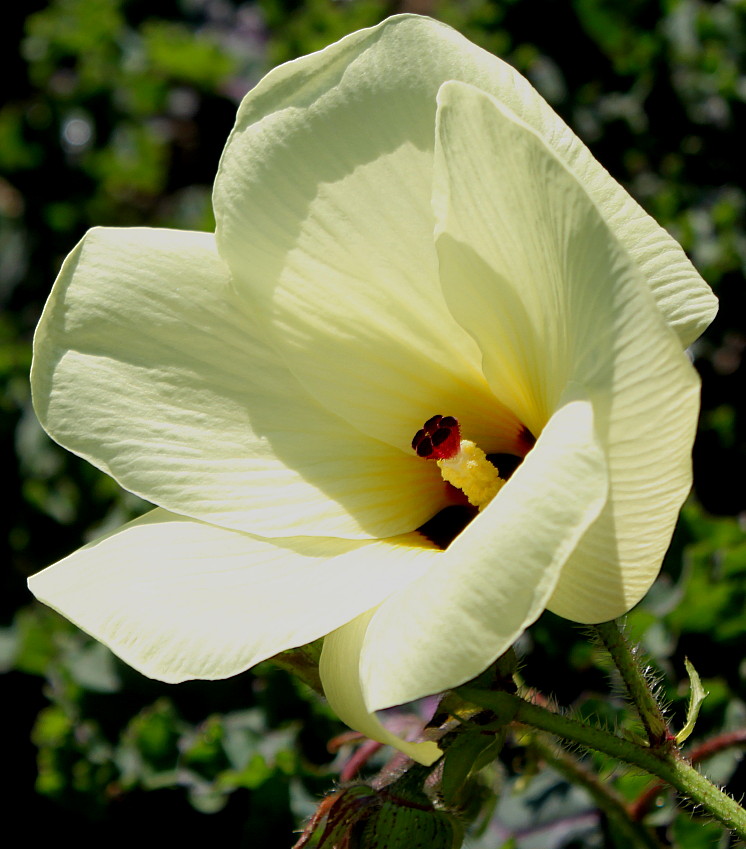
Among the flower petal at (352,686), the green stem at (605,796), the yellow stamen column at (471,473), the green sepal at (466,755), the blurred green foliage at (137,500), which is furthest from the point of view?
the blurred green foliage at (137,500)

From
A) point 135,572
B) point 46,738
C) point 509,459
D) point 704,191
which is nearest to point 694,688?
point 509,459

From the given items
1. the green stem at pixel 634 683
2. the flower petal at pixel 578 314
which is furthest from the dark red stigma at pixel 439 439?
the green stem at pixel 634 683

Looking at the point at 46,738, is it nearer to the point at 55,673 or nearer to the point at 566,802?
the point at 55,673

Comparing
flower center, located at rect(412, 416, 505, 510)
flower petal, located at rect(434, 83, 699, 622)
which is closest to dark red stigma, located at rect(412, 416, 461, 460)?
flower center, located at rect(412, 416, 505, 510)

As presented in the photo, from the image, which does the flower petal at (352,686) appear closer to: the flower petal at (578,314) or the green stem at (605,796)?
the flower petal at (578,314)

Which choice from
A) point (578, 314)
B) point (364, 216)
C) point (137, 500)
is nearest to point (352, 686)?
point (578, 314)

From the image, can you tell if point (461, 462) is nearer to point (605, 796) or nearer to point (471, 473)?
point (471, 473)

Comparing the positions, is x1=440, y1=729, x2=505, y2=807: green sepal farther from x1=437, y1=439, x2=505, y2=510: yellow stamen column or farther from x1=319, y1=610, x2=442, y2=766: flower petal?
x1=437, y1=439, x2=505, y2=510: yellow stamen column
